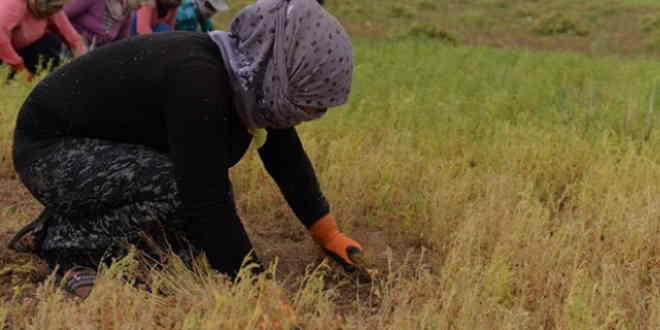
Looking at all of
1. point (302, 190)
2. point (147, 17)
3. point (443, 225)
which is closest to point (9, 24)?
point (147, 17)

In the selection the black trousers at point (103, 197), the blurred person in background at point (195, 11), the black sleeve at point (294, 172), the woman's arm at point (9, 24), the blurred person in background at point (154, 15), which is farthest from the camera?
the blurred person in background at point (195, 11)

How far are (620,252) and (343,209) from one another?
1172 mm

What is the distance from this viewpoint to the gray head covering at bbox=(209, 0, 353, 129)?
6.77ft

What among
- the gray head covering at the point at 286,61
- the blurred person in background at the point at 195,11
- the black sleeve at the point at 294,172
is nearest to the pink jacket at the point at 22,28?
the blurred person in background at the point at 195,11

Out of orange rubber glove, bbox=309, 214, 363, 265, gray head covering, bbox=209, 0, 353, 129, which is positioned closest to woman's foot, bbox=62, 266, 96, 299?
gray head covering, bbox=209, 0, 353, 129

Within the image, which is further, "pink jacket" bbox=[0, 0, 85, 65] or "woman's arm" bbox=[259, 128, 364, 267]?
"pink jacket" bbox=[0, 0, 85, 65]

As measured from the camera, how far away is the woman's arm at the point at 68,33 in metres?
4.95

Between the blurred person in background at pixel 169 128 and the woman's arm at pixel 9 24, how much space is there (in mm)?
2400

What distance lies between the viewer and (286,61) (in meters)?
2.08

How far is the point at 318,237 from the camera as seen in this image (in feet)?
8.95

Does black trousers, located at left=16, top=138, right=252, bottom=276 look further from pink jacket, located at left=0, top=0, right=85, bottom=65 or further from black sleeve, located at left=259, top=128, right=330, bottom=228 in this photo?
pink jacket, located at left=0, top=0, right=85, bottom=65

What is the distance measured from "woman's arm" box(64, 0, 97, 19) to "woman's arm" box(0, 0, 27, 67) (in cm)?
64

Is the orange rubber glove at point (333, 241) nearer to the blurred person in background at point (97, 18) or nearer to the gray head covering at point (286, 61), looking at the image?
the gray head covering at point (286, 61)

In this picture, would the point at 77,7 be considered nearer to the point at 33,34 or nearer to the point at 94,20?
the point at 94,20
